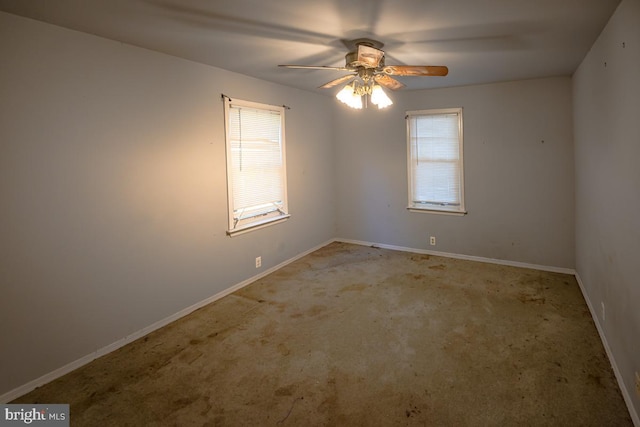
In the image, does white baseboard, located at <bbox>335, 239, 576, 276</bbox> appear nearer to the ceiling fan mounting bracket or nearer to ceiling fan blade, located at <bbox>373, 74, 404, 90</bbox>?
ceiling fan blade, located at <bbox>373, 74, 404, 90</bbox>

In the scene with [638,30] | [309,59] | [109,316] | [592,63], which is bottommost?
[109,316]

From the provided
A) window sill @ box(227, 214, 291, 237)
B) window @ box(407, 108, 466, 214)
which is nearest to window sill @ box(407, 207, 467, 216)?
window @ box(407, 108, 466, 214)

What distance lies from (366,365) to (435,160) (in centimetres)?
327

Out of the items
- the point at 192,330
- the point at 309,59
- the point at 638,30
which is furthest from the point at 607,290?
the point at 192,330

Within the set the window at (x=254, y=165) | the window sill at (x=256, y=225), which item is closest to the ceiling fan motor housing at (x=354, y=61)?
the window at (x=254, y=165)

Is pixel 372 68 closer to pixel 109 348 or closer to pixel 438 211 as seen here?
pixel 438 211

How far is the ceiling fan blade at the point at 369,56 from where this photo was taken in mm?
2596

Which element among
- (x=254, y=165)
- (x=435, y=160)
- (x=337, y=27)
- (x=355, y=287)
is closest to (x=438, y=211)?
(x=435, y=160)

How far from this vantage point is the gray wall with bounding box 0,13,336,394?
7.23ft

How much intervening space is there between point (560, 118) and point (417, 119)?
168cm

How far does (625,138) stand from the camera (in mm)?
2059

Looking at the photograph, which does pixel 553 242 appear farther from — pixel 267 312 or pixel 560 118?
pixel 267 312

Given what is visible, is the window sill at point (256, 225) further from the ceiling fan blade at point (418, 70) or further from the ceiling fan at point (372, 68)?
the ceiling fan blade at point (418, 70)

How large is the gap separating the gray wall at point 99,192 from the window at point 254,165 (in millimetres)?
140
